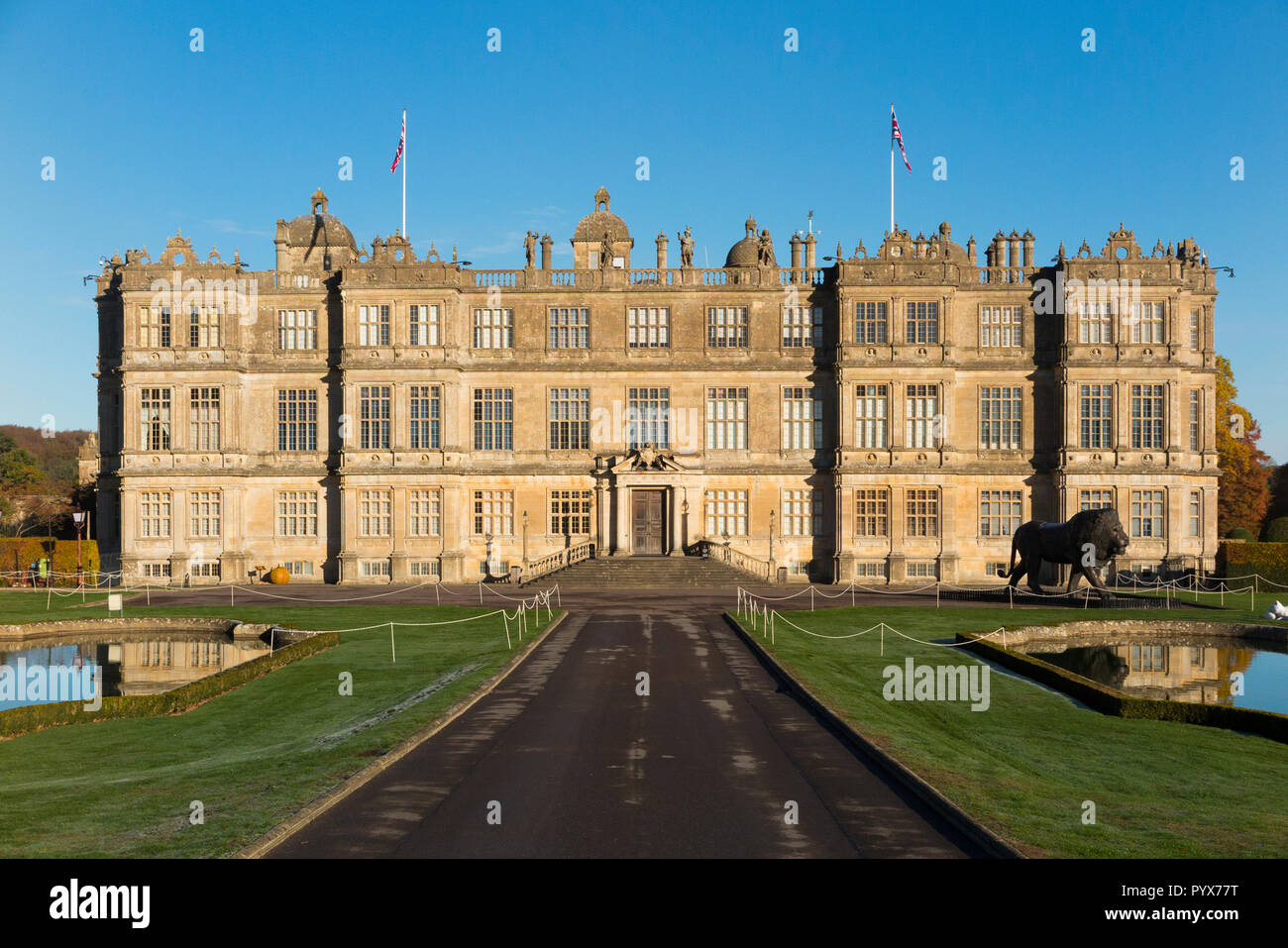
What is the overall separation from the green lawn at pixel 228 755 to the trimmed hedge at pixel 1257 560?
4336 cm

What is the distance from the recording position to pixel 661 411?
60.0 meters

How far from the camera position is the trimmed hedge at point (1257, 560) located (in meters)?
53.9

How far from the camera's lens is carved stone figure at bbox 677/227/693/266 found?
6138cm

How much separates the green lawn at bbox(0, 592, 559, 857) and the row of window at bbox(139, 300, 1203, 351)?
1170 inches

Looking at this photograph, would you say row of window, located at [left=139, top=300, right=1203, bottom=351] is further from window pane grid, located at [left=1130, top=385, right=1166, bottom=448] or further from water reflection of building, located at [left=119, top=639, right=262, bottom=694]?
water reflection of building, located at [left=119, top=639, right=262, bottom=694]

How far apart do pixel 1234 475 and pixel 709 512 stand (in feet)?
146

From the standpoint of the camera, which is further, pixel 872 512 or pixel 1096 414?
pixel 872 512

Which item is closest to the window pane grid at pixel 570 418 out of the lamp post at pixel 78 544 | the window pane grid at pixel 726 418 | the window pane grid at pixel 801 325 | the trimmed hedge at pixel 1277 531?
the window pane grid at pixel 726 418

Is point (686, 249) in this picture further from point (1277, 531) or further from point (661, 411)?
point (1277, 531)

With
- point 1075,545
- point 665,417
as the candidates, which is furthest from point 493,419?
point 1075,545

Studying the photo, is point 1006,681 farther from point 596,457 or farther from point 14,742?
point 596,457

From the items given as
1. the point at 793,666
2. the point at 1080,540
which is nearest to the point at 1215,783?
the point at 793,666
